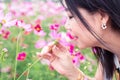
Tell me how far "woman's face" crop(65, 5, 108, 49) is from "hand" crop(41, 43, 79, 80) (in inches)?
5.9

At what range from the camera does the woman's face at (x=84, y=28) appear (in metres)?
2.06

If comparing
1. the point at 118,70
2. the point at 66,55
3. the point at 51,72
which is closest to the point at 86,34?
the point at 66,55

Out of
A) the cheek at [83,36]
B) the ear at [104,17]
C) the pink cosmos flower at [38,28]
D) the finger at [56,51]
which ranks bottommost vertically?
the finger at [56,51]

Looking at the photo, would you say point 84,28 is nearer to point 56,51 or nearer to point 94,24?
point 94,24

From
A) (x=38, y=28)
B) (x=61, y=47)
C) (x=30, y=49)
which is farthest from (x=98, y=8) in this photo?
(x=30, y=49)

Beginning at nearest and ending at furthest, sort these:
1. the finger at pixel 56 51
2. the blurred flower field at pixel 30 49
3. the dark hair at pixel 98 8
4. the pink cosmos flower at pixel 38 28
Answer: the dark hair at pixel 98 8, the finger at pixel 56 51, the blurred flower field at pixel 30 49, the pink cosmos flower at pixel 38 28

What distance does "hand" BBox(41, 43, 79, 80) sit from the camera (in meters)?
2.22

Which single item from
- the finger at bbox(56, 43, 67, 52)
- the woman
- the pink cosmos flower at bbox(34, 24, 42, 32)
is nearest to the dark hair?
the woman

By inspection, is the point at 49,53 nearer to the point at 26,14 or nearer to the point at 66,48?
the point at 66,48

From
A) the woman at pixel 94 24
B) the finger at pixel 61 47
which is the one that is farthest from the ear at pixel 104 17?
the finger at pixel 61 47

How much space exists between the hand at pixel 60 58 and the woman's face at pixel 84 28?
0.15 meters

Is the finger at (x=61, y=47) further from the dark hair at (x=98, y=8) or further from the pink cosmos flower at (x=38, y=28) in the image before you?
the pink cosmos flower at (x=38, y=28)

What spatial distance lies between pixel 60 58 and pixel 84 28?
0.25 metres

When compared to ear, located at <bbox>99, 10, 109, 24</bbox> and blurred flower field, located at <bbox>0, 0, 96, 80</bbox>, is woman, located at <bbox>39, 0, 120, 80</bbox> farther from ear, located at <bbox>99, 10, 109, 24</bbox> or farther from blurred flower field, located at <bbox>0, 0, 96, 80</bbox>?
blurred flower field, located at <bbox>0, 0, 96, 80</bbox>
